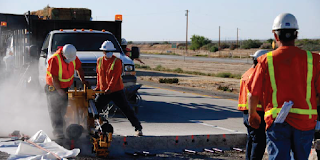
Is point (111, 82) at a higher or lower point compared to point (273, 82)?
lower

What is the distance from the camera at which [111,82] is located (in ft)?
31.0

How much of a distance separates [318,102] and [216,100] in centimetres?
1218

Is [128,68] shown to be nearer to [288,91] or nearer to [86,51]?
[86,51]

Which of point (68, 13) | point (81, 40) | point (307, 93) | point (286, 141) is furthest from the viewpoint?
point (68, 13)

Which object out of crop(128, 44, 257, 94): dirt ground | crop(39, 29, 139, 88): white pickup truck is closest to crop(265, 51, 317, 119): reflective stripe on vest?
crop(39, 29, 139, 88): white pickup truck

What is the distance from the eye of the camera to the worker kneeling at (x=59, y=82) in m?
9.00

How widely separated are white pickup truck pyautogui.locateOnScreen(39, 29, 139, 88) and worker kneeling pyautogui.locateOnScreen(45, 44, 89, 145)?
269 centimetres

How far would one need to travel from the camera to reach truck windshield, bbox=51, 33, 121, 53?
12887 millimetres

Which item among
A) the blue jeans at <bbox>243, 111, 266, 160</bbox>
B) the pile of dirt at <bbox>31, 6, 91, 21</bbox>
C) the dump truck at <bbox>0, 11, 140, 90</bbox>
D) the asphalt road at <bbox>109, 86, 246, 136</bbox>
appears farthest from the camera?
the pile of dirt at <bbox>31, 6, 91, 21</bbox>

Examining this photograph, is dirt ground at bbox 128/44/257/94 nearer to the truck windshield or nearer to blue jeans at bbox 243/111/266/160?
the truck windshield

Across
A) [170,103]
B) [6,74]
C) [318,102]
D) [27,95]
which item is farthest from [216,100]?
[318,102]

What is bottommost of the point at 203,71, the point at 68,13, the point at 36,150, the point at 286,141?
the point at 203,71

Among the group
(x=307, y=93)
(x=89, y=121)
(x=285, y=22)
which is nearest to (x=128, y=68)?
(x=89, y=121)

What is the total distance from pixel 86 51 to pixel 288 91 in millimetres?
8791
